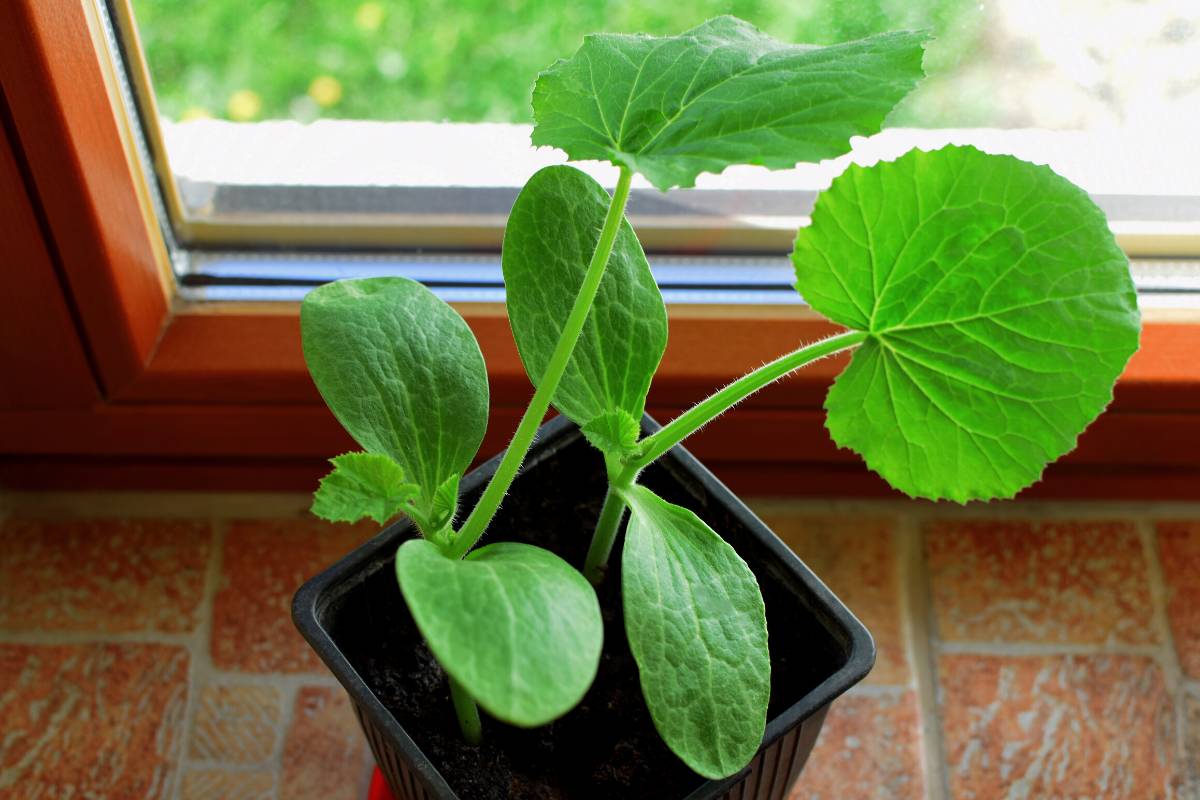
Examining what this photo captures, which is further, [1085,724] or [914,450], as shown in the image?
[1085,724]

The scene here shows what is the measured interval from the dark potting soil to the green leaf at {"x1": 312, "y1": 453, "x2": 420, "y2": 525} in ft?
0.38

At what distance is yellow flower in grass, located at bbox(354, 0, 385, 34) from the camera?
83cm

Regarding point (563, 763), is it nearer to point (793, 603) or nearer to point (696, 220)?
point (793, 603)

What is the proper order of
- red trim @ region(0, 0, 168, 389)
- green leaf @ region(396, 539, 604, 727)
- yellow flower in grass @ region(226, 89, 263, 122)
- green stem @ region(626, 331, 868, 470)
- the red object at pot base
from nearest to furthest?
green leaf @ region(396, 539, 604, 727), green stem @ region(626, 331, 868, 470), red trim @ region(0, 0, 168, 389), the red object at pot base, yellow flower in grass @ region(226, 89, 263, 122)

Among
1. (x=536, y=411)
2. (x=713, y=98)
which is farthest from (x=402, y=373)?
(x=713, y=98)

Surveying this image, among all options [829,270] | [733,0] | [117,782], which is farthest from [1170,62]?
[117,782]

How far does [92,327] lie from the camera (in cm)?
75

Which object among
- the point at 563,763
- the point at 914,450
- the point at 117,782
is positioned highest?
the point at 914,450

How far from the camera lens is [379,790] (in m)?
0.73

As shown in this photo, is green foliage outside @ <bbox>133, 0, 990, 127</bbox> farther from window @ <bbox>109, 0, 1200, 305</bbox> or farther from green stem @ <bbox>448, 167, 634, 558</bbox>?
green stem @ <bbox>448, 167, 634, 558</bbox>

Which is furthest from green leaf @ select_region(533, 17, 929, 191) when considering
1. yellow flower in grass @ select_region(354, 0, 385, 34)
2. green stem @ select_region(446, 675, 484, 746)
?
yellow flower in grass @ select_region(354, 0, 385, 34)

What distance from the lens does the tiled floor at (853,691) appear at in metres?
0.77

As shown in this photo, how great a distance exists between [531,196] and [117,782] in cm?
49

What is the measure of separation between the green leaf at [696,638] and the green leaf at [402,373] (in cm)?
9
